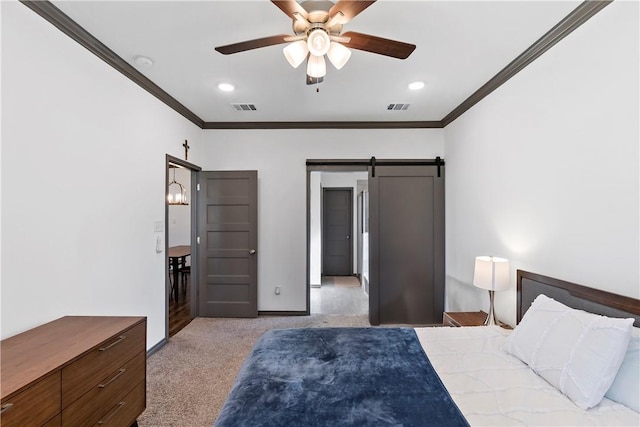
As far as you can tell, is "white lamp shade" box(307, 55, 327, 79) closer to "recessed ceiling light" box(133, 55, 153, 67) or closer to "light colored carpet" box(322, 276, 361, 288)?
"recessed ceiling light" box(133, 55, 153, 67)

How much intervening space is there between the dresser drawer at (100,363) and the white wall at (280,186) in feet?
7.55

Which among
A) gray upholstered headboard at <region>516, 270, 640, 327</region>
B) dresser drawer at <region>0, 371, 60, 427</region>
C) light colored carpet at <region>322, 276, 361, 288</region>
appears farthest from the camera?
light colored carpet at <region>322, 276, 361, 288</region>

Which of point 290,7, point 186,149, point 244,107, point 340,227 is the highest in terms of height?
point 244,107

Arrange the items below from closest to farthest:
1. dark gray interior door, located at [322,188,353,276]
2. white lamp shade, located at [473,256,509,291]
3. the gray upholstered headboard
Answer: the gray upholstered headboard
white lamp shade, located at [473,256,509,291]
dark gray interior door, located at [322,188,353,276]

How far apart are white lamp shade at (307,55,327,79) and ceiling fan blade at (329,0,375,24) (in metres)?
0.30

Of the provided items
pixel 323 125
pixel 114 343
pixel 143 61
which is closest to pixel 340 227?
pixel 323 125

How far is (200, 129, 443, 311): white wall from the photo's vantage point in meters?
4.12

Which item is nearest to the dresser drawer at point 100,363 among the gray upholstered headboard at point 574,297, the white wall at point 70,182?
the white wall at point 70,182

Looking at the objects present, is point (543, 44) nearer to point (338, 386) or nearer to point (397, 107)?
point (397, 107)

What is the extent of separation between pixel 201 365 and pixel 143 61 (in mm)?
2768

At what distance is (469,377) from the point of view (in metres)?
1.50

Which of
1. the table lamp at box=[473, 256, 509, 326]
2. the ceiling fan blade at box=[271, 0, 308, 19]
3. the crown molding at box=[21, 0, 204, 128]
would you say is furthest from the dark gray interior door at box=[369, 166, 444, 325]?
the crown molding at box=[21, 0, 204, 128]

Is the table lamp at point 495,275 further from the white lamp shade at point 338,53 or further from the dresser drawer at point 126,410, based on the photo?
the dresser drawer at point 126,410

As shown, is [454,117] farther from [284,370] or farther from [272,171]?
[284,370]
